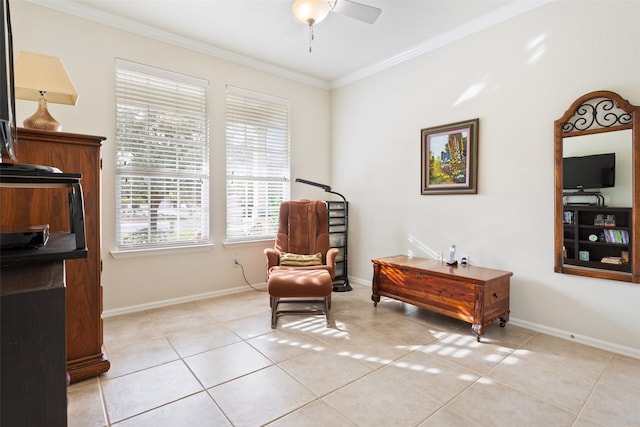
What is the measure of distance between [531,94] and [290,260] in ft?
8.64

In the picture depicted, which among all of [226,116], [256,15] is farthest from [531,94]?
[226,116]

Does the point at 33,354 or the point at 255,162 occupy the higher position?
the point at 255,162

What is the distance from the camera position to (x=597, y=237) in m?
2.47

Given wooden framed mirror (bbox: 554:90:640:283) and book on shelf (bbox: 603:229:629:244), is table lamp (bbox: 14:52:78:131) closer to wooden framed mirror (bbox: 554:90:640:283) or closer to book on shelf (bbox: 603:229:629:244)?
A: wooden framed mirror (bbox: 554:90:640:283)

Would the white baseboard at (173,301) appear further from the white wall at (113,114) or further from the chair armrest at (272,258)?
the chair armrest at (272,258)

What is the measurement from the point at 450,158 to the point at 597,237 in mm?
1356

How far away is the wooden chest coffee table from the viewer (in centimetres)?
257

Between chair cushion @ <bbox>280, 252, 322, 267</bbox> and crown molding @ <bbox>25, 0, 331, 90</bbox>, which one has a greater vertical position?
crown molding @ <bbox>25, 0, 331, 90</bbox>

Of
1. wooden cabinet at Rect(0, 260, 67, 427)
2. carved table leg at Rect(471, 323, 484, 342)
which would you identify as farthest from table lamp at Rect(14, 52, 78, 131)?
carved table leg at Rect(471, 323, 484, 342)

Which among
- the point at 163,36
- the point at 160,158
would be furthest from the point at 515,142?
the point at 163,36

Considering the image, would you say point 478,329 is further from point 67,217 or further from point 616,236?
point 67,217

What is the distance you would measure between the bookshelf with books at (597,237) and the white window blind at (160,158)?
3388mm

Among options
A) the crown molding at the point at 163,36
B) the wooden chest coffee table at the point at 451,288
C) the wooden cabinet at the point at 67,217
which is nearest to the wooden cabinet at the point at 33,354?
the wooden cabinet at the point at 67,217

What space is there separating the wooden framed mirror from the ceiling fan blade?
168 centimetres
